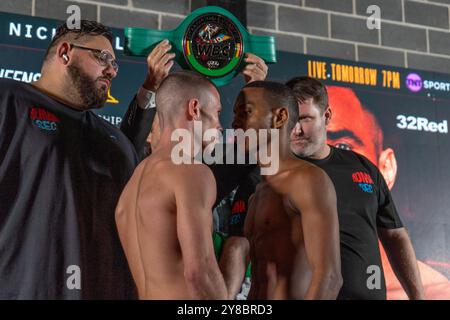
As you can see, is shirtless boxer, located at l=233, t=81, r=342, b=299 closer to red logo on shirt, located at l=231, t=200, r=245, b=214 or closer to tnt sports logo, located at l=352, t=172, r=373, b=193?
red logo on shirt, located at l=231, t=200, r=245, b=214

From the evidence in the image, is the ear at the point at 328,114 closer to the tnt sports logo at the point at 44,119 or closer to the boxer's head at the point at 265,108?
the boxer's head at the point at 265,108

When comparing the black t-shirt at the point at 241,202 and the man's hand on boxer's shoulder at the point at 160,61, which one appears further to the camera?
the man's hand on boxer's shoulder at the point at 160,61

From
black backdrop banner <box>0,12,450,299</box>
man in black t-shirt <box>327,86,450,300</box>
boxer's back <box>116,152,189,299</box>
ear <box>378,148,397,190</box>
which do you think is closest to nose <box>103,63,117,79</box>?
black backdrop banner <box>0,12,450,299</box>

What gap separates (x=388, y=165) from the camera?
3348mm

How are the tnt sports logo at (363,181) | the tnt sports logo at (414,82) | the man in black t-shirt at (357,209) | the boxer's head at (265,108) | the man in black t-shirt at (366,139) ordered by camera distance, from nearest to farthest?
the boxer's head at (265,108) → the man in black t-shirt at (357,209) → the tnt sports logo at (363,181) → the man in black t-shirt at (366,139) → the tnt sports logo at (414,82)

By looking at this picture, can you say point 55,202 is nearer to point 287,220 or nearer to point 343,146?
point 287,220

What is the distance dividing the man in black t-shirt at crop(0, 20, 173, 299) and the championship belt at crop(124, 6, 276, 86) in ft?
0.25

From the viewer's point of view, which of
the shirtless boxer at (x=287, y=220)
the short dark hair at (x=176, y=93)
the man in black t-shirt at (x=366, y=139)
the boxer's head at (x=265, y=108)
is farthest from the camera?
the man in black t-shirt at (x=366, y=139)

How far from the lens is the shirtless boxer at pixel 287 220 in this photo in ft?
7.16

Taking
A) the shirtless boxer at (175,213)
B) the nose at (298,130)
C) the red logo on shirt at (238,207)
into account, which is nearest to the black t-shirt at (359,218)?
the nose at (298,130)

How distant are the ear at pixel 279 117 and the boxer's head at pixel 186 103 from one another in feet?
0.72
